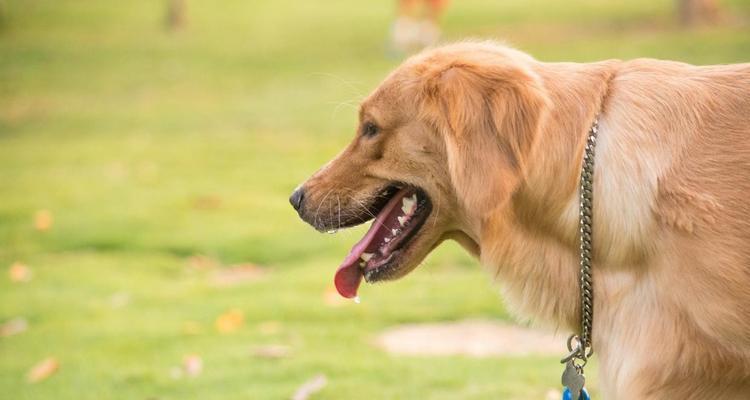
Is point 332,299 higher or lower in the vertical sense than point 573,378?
lower

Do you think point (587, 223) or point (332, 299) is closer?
point (587, 223)

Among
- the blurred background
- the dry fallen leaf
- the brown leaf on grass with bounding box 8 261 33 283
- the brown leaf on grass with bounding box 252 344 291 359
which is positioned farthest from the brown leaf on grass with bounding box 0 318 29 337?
the brown leaf on grass with bounding box 252 344 291 359

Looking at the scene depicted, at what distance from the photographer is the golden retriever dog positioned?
353 cm

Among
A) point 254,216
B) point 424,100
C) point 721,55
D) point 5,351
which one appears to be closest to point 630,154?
point 424,100

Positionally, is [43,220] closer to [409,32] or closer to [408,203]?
[408,203]

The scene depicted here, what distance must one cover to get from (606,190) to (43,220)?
893cm

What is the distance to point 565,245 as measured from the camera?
390 cm

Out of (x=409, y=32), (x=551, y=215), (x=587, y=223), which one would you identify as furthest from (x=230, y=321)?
(x=409, y=32)

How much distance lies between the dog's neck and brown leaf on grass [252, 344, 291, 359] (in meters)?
3.27

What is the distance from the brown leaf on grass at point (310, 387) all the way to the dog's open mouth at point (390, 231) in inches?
74.2

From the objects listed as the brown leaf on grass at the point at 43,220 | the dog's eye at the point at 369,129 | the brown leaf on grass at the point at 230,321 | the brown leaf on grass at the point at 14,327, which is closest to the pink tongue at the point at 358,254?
the dog's eye at the point at 369,129

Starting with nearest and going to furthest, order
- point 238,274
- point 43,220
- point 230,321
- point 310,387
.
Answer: point 310,387 → point 230,321 → point 238,274 → point 43,220

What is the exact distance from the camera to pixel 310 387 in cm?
622

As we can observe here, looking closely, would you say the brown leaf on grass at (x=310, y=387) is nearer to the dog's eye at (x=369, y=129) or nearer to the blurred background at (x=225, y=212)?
the blurred background at (x=225, y=212)
